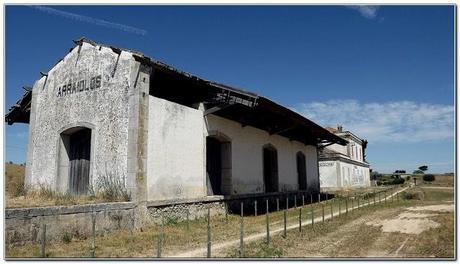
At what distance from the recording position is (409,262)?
6.55 m

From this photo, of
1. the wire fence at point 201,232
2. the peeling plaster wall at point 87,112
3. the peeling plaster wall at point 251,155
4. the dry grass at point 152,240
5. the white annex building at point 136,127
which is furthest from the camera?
the peeling plaster wall at point 251,155

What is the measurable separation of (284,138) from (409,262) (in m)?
13.8

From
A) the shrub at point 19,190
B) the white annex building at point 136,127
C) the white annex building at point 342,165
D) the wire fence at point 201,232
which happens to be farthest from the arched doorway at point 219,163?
the white annex building at point 342,165

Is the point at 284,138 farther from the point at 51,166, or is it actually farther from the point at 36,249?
the point at 36,249

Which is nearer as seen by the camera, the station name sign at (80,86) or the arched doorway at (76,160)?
the station name sign at (80,86)

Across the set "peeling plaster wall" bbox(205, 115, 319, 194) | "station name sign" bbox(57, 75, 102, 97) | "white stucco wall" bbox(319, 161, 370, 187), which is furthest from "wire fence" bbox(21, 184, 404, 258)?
"white stucco wall" bbox(319, 161, 370, 187)

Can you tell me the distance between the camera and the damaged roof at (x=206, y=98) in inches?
477

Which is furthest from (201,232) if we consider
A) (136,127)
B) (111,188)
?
(136,127)

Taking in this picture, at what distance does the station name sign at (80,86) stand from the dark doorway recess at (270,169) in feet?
30.0

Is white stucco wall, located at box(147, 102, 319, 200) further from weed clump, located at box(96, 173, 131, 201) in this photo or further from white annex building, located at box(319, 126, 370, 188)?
white annex building, located at box(319, 126, 370, 188)

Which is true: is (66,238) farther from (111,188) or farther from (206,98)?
(206,98)

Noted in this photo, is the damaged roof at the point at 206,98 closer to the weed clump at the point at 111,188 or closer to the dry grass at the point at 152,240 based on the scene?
the weed clump at the point at 111,188

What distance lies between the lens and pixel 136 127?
426 inches

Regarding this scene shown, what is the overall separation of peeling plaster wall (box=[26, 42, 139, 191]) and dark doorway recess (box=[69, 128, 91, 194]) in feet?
1.28
